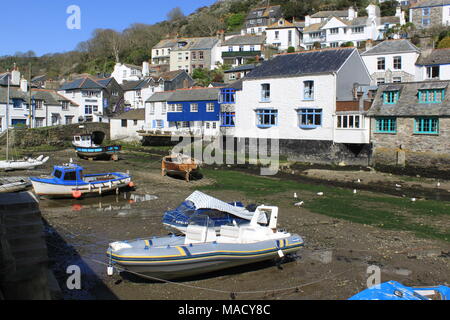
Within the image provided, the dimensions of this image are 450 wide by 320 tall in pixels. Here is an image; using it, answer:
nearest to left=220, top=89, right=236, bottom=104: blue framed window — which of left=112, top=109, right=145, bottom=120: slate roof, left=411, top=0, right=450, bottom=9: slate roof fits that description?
left=112, top=109, right=145, bottom=120: slate roof

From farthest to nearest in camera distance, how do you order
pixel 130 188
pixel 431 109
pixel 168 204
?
pixel 431 109, pixel 130 188, pixel 168 204

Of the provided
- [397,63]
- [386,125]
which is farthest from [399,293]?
[397,63]

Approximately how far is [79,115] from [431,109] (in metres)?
45.6

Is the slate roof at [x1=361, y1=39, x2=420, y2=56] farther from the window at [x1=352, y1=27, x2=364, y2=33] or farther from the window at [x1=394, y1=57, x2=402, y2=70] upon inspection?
the window at [x1=352, y1=27, x2=364, y2=33]

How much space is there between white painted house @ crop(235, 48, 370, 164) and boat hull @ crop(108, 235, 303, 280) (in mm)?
26005

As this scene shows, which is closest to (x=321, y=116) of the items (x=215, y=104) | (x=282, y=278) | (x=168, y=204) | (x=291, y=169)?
(x=291, y=169)

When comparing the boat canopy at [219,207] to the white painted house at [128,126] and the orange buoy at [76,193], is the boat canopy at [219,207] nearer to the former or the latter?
the orange buoy at [76,193]

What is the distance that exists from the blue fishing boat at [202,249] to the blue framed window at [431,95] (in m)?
24.4

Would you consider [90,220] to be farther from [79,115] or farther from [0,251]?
[79,115]

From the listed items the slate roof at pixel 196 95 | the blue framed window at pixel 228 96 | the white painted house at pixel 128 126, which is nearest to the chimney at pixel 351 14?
the slate roof at pixel 196 95

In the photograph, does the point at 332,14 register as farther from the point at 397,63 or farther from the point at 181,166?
the point at 181,166

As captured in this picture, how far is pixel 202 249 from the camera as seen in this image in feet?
37.2

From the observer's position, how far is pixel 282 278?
12.0 meters
